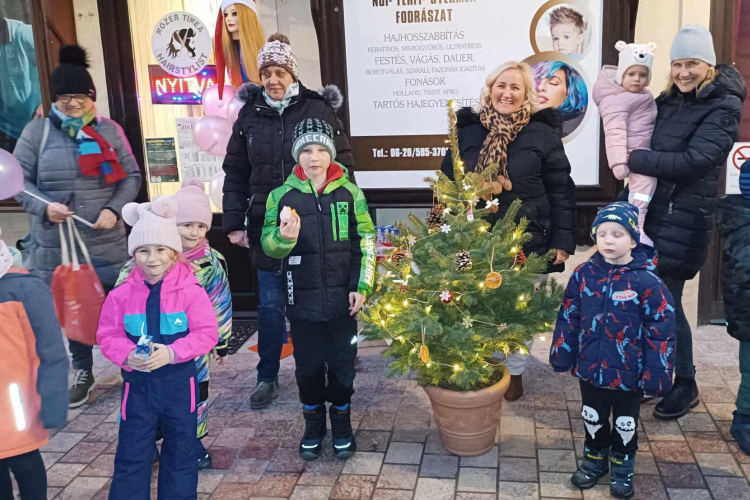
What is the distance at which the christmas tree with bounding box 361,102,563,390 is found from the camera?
3.76m

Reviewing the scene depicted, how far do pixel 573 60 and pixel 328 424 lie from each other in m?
3.64

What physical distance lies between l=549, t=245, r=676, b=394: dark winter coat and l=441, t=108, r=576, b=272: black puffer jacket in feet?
3.23

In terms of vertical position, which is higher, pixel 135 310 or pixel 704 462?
pixel 135 310

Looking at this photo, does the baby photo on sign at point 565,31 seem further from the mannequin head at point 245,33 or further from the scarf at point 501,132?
the mannequin head at point 245,33

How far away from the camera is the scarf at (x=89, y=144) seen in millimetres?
4762

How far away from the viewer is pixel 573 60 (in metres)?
5.66

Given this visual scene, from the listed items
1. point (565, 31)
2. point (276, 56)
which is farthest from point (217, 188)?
point (565, 31)

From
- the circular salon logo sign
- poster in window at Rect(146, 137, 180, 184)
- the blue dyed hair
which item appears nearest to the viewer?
the blue dyed hair

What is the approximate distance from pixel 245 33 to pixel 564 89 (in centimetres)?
277

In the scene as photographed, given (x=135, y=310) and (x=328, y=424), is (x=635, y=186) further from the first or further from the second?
(x=135, y=310)

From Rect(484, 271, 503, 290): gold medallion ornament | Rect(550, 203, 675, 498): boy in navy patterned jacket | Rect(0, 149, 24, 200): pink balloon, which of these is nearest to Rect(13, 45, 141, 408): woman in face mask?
Rect(0, 149, 24, 200): pink balloon

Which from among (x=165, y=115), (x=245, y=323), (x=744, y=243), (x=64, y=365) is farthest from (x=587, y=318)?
(x=165, y=115)

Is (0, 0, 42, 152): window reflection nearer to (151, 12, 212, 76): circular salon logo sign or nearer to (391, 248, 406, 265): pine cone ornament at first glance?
(151, 12, 212, 76): circular salon logo sign

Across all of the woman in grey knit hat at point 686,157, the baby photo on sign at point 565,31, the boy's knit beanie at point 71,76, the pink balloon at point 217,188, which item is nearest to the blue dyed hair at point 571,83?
the baby photo on sign at point 565,31
